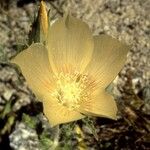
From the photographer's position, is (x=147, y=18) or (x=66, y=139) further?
(x=147, y=18)

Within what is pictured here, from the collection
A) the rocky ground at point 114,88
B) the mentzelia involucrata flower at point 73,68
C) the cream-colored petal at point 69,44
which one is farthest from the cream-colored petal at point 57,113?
the rocky ground at point 114,88

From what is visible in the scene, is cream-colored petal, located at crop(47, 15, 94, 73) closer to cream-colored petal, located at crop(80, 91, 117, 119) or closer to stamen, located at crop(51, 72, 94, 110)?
stamen, located at crop(51, 72, 94, 110)

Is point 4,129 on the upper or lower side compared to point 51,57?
lower

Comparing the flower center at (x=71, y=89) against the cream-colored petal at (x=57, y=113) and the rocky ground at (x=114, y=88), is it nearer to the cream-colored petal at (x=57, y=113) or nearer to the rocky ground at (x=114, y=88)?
the cream-colored petal at (x=57, y=113)

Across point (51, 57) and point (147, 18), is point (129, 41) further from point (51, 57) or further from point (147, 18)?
point (51, 57)

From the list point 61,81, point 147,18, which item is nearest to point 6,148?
point 61,81

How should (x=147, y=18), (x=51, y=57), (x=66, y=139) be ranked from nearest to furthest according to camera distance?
(x=51, y=57) → (x=66, y=139) → (x=147, y=18)
